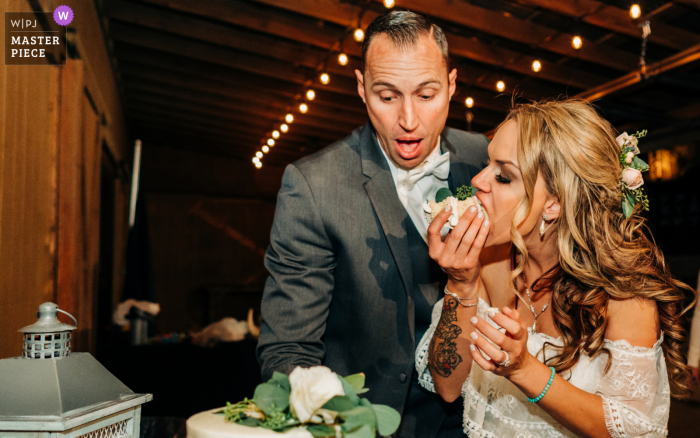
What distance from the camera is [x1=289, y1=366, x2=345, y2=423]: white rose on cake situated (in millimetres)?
928

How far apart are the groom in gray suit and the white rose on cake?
35.1 inches

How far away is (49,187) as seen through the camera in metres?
3.22

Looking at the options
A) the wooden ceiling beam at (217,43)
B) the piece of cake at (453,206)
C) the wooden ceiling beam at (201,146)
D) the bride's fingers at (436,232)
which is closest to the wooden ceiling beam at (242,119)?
the wooden ceiling beam at (201,146)

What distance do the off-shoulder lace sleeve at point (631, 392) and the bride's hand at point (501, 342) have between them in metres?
0.42

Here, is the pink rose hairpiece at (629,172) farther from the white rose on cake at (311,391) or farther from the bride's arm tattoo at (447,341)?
the white rose on cake at (311,391)

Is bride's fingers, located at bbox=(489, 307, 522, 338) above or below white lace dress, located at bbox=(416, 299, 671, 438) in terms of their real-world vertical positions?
above

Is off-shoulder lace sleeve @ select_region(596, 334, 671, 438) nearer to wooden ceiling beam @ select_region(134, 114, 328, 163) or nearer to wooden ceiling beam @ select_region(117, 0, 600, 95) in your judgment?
wooden ceiling beam @ select_region(117, 0, 600, 95)

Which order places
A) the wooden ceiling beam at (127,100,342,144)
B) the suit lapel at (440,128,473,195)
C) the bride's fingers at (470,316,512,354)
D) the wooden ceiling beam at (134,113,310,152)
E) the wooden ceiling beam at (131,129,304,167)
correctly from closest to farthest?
the bride's fingers at (470,316,512,354)
the suit lapel at (440,128,473,195)
the wooden ceiling beam at (127,100,342,144)
the wooden ceiling beam at (134,113,310,152)
the wooden ceiling beam at (131,129,304,167)

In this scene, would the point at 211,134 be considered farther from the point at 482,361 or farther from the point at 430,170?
the point at 482,361

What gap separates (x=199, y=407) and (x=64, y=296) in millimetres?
1477

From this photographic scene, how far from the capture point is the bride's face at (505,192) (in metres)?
1.91

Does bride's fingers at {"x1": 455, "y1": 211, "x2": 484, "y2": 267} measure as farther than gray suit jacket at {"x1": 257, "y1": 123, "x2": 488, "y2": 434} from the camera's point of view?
No

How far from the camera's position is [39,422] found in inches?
35.5

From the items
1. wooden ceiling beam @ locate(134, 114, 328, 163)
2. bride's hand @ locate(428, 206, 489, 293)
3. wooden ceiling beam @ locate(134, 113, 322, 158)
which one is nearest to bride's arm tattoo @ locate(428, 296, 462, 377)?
bride's hand @ locate(428, 206, 489, 293)
